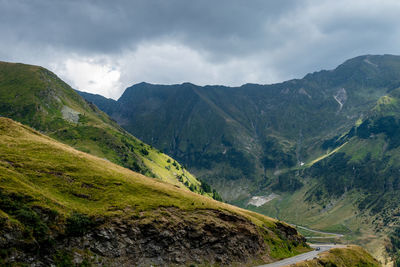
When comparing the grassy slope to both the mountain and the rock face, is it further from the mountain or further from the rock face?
the rock face

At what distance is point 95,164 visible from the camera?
81438 millimetres

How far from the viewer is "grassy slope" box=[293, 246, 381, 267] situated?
8121 centimetres

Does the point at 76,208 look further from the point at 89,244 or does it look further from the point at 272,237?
the point at 272,237

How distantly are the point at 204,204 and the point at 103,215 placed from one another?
33.0 metres

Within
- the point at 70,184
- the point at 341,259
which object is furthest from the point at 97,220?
the point at 341,259

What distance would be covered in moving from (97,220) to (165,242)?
54.4 ft

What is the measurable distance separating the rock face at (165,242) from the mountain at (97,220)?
181 millimetres

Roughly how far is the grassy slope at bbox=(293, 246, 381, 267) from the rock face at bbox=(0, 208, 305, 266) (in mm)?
13886

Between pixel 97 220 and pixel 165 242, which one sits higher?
pixel 97 220

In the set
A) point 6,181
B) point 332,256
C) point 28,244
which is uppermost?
point 6,181

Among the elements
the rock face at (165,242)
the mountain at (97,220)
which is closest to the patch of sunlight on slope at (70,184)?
the mountain at (97,220)

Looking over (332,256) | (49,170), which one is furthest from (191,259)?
(332,256)

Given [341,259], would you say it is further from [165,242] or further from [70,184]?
[70,184]

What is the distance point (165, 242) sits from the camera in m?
63.7
